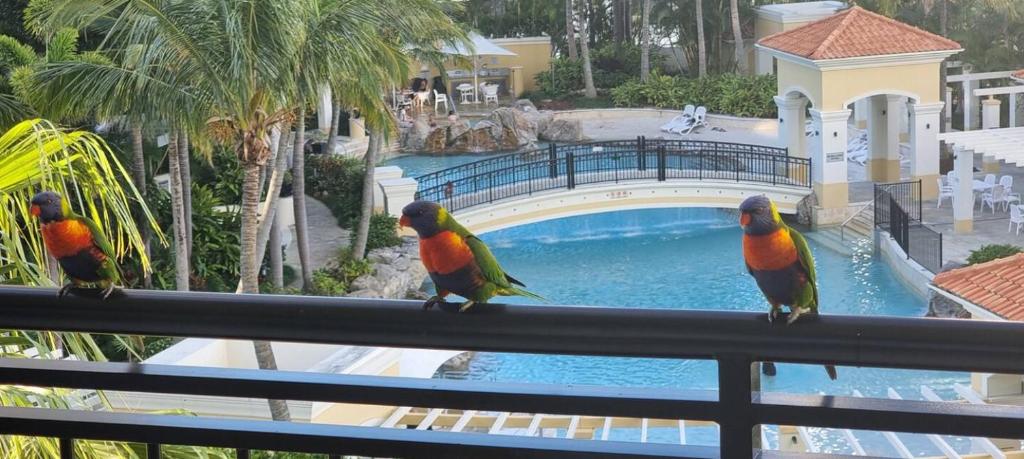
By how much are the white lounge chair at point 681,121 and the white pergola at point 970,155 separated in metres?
11.1

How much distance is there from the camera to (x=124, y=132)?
1994cm

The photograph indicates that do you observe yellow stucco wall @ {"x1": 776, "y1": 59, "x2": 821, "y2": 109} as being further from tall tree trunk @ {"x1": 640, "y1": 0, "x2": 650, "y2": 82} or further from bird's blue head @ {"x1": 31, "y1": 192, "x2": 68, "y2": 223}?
bird's blue head @ {"x1": 31, "y1": 192, "x2": 68, "y2": 223}

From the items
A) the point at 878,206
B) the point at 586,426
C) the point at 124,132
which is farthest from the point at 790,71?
the point at 586,426

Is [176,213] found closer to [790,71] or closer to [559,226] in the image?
[559,226]

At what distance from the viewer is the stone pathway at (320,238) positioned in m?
21.0

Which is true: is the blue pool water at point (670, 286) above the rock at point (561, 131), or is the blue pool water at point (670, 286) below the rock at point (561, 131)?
below

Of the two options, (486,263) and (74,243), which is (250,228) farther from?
(486,263)

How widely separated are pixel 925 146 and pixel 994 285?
12350 millimetres

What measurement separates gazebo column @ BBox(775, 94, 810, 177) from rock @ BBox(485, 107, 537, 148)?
6.94 meters

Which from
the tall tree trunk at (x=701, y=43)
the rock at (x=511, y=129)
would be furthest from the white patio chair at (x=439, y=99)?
the tall tree trunk at (x=701, y=43)

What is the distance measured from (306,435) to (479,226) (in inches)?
903

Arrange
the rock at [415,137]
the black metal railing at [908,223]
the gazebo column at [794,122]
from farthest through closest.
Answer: the rock at [415,137]
the gazebo column at [794,122]
the black metal railing at [908,223]

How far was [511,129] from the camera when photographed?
3256 cm

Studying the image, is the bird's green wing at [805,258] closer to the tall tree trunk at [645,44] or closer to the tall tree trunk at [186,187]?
the tall tree trunk at [186,187]
